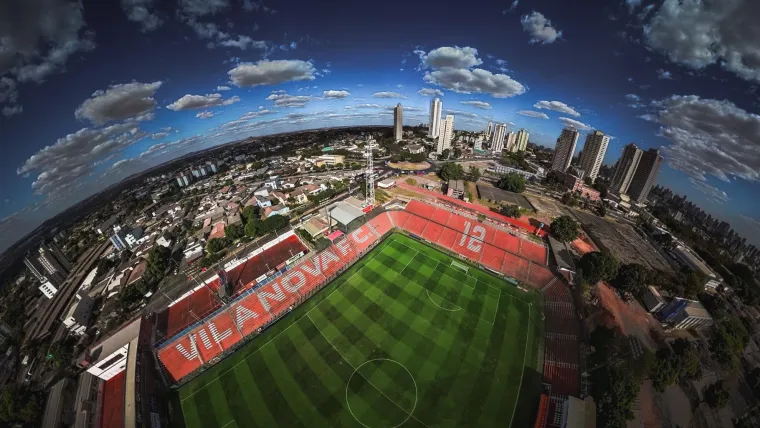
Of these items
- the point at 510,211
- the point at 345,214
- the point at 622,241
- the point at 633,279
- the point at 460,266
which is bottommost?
the point at 460,266

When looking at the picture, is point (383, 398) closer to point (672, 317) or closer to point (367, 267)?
point (367, 267)

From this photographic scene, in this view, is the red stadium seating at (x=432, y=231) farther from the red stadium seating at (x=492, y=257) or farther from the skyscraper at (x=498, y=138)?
the skyscraper at (x=498, y=138)

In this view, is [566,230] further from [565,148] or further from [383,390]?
[565,148]

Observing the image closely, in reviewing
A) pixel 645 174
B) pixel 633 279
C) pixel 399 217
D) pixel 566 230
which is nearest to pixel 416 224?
pixel 399 217

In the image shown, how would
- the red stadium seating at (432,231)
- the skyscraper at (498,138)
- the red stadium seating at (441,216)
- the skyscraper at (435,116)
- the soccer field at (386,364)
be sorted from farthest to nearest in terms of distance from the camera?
the skyscraper at (435,116)
the skyscraper at (498,138)
the red stadium seating at (441,216)
the red stadium seating at (432,231)
the soccer field at (386,364)

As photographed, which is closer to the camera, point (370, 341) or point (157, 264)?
point (370, 341)

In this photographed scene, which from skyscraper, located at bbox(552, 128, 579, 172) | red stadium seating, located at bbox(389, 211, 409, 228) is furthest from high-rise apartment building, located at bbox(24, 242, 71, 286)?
skyscraper, located at bbox(552, 128, 579, 172)

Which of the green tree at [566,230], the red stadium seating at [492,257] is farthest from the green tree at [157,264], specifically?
the green tree at [566,230]
